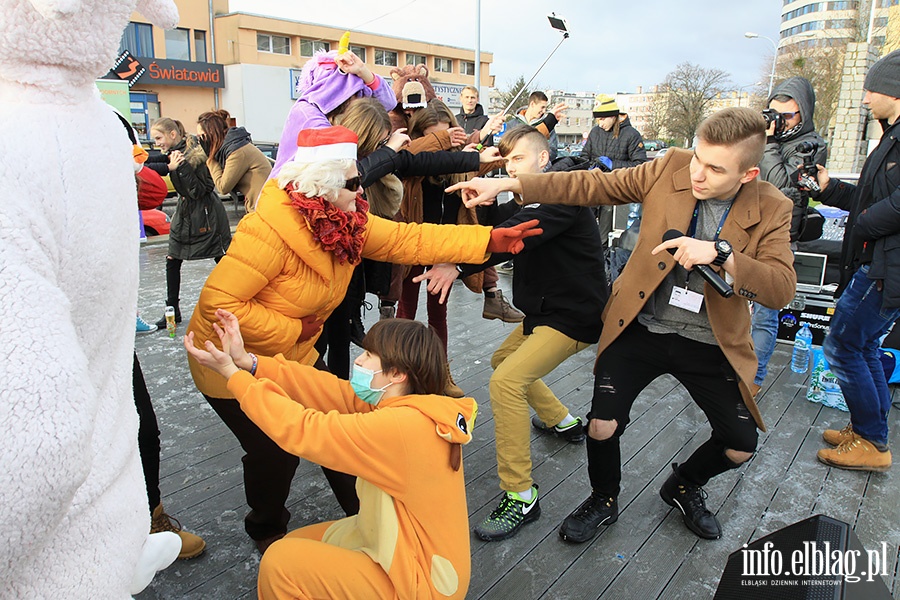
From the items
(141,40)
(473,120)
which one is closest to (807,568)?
(473,120)

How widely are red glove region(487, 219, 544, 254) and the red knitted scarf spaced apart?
1.92ft

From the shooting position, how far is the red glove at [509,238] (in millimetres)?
2664

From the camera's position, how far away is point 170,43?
29.2 metres

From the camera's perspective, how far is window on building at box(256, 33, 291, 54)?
31703 mm

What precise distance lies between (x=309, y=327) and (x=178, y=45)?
32491mm

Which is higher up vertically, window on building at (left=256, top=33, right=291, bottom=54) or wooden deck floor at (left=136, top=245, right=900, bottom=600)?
window on building at (left=256, top=33, right=291, bottom=54)

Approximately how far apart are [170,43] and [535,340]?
32.2 metres

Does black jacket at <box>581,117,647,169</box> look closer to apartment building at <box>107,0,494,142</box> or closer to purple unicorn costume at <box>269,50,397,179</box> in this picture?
purple unicorn costume at <box>269,50,397,179</box>

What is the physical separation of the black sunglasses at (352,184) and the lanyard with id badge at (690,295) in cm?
140

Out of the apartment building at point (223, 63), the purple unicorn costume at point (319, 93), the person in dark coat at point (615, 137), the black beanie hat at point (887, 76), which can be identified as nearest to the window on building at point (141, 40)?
the apartment building at point (223, 63)

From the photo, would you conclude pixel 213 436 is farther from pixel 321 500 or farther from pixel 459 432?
pixel 459 432

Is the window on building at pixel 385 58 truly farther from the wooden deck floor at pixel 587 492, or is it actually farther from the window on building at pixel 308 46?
the wooden deck floor at pixel 587 492

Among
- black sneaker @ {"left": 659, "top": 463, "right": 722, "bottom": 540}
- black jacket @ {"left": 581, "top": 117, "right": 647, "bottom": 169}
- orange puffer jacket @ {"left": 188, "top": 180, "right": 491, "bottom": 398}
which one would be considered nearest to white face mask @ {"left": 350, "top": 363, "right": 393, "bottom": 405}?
orange puffer jacket @ {"left": 188, "top": 180, "right": 491, "bottom": 398}

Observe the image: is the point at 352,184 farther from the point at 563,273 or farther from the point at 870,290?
the point at 870,290
